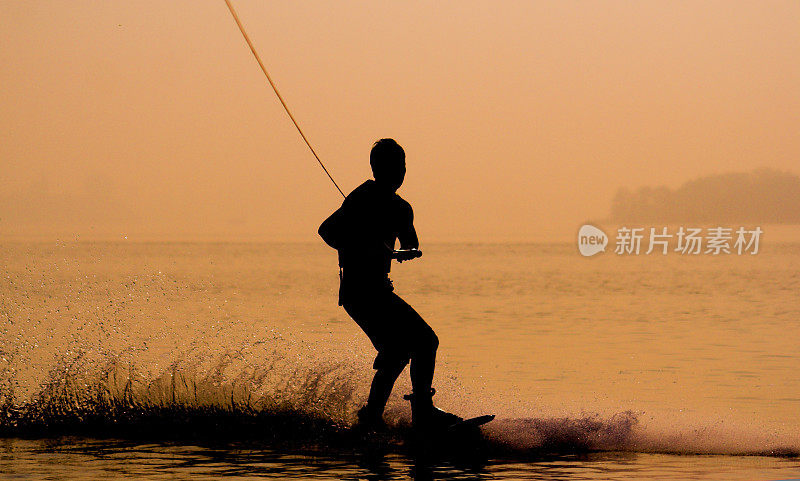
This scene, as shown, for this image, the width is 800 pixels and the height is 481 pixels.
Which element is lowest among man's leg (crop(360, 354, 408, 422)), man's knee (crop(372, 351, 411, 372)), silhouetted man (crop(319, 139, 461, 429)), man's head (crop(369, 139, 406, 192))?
man's leg (crop(360, 354, 408, 422))

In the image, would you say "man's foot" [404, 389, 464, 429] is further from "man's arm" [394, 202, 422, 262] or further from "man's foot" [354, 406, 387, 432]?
"man's arm" [394, 202, 422, 262]

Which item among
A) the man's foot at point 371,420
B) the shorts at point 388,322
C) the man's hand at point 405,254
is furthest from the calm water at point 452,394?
the man's hand at point 405,254

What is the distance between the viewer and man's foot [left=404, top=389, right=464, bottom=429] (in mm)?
9289

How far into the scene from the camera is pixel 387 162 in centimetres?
908

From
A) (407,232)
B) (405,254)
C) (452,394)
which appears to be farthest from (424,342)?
(452,394)

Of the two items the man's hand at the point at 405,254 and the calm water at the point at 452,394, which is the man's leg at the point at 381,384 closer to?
the calm water at the point at 452,394

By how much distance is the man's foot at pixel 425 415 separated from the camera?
30.5ft

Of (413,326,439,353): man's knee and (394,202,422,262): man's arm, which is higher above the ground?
(394,202,422,262): man's arm

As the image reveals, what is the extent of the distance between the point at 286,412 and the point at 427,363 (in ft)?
6.48

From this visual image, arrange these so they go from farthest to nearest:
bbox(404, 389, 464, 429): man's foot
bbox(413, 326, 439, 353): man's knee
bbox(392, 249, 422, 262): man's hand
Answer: bbox(404, 389, 464, 429): man's foot → bbox(413, 326, 439, 353): man's knee → bbox(392, 249, 422, 262): man's hand

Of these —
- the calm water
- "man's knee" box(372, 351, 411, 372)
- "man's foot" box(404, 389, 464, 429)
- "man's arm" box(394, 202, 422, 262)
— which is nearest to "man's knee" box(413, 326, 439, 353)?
"man's knee" box(372, 351, 411, 372)

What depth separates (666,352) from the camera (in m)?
18.7

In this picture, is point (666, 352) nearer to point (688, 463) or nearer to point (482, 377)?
point (482, 377)

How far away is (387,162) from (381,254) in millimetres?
674
